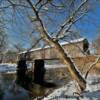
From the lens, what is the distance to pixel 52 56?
29.1 m

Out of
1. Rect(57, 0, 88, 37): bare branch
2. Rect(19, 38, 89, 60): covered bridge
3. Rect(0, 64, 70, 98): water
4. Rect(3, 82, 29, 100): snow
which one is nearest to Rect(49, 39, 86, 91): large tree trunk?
Rect(57, 0, 88, 37): bare branch

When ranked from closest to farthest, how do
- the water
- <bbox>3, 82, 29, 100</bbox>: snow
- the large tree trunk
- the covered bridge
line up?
1. the large tree trunk
2. <bbox>3, 82, 29, 100</bbox>: snow
3. the water
4. the covered bridge

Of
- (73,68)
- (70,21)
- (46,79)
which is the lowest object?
(46,79)

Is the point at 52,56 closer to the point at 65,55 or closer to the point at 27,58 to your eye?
the point at 27,58

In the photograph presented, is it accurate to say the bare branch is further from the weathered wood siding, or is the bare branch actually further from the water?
the weathered wood siding

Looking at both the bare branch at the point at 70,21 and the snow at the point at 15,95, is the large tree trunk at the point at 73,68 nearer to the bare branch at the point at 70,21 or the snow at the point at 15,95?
the bare branch at the point at 70,21

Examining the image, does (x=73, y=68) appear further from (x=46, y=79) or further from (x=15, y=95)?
(x=46, y=79)

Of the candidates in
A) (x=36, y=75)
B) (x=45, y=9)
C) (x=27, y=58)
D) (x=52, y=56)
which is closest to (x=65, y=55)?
(x=45, y=9)

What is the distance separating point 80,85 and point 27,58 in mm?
24418

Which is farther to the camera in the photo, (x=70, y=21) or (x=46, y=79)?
(x=46, y=79)

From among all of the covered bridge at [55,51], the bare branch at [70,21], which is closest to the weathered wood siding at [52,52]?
the covered bridge at [55,51]

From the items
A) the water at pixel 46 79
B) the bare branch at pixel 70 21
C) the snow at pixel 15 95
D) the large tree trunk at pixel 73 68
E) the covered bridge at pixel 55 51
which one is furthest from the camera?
the covered bridge at pixel 55 51

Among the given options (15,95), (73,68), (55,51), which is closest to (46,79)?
(55,51)

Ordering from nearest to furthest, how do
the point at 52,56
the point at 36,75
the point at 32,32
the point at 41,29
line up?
the point at 41,29 < the point at 32,32 < the point at 52,56 < the point at 36,75
